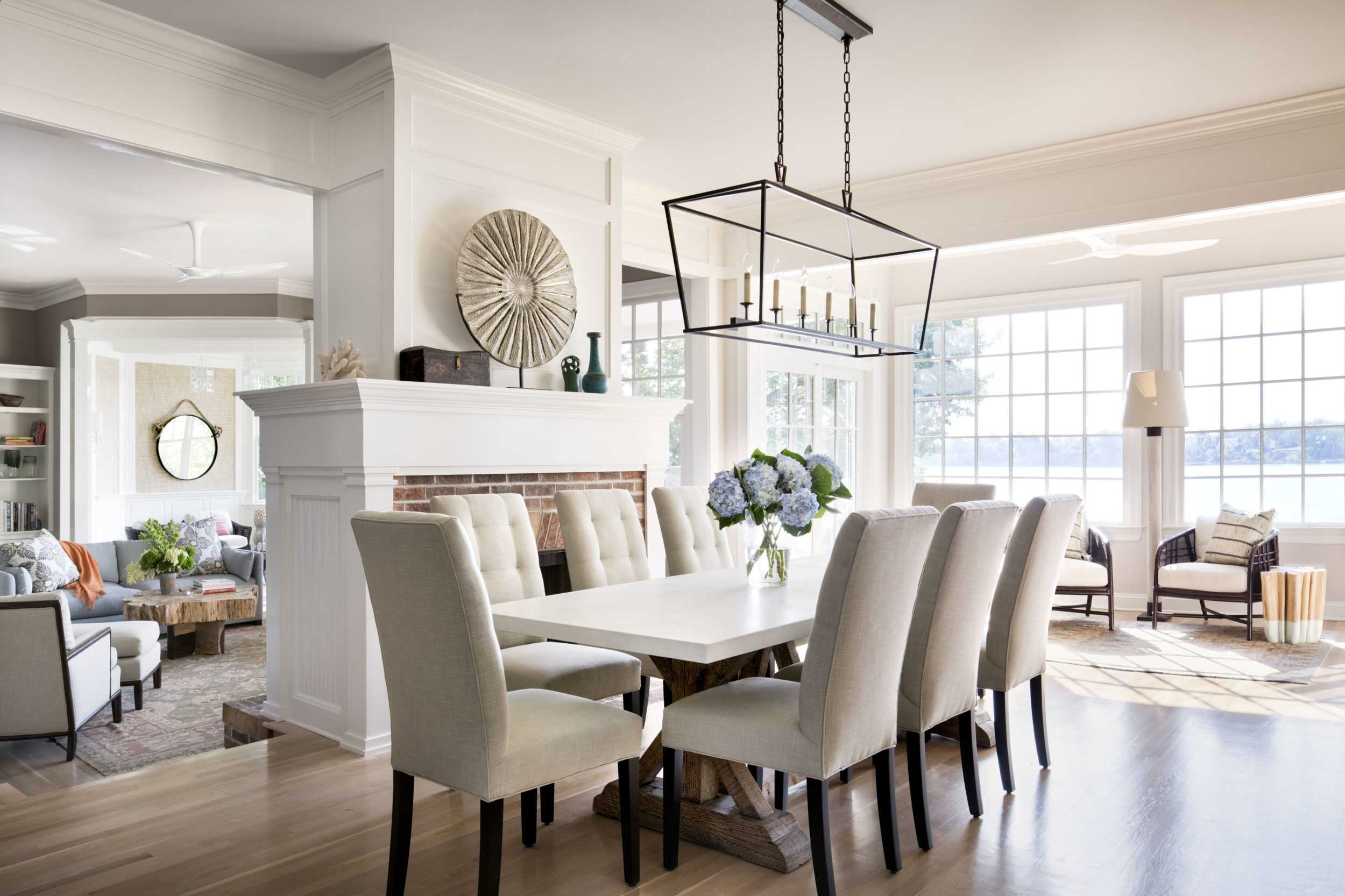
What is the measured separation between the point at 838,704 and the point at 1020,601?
1.11 meters

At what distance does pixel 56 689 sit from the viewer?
3912mm

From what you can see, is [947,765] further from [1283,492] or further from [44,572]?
[44,572]

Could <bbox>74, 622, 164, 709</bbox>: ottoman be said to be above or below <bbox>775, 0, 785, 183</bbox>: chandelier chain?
below

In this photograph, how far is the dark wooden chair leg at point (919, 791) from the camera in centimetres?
263

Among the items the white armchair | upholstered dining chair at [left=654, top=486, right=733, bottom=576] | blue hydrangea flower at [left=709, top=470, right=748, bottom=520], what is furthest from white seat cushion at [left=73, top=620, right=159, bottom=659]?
blue hydrangea flower at [left=709, top=470, right=748, bottom=520]

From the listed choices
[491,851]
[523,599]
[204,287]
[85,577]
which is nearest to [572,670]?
[523,599]

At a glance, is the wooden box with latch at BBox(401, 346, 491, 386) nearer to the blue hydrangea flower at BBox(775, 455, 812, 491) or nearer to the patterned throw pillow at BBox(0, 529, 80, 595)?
the blue hydrangea flower at BBox(775, 455, 812, 491)

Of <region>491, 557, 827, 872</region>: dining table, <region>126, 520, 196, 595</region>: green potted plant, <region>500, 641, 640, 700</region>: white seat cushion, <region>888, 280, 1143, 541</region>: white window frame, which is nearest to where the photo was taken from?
<region>491, 557, 827, 872</region>: dining table

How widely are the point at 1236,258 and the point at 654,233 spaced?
4072 millimetres

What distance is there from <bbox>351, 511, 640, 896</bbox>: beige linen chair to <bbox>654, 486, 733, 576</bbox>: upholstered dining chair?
4.58ft

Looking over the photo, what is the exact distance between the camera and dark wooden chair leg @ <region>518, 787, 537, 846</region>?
2.67 meters

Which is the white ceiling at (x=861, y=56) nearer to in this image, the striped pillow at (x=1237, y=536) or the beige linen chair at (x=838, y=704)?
the beige linen chair at (x=838, y=704)

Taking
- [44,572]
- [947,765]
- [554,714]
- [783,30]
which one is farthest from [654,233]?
[44,572]

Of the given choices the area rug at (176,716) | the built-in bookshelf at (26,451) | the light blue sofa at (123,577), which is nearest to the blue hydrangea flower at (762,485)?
the area rug at (176,716)
